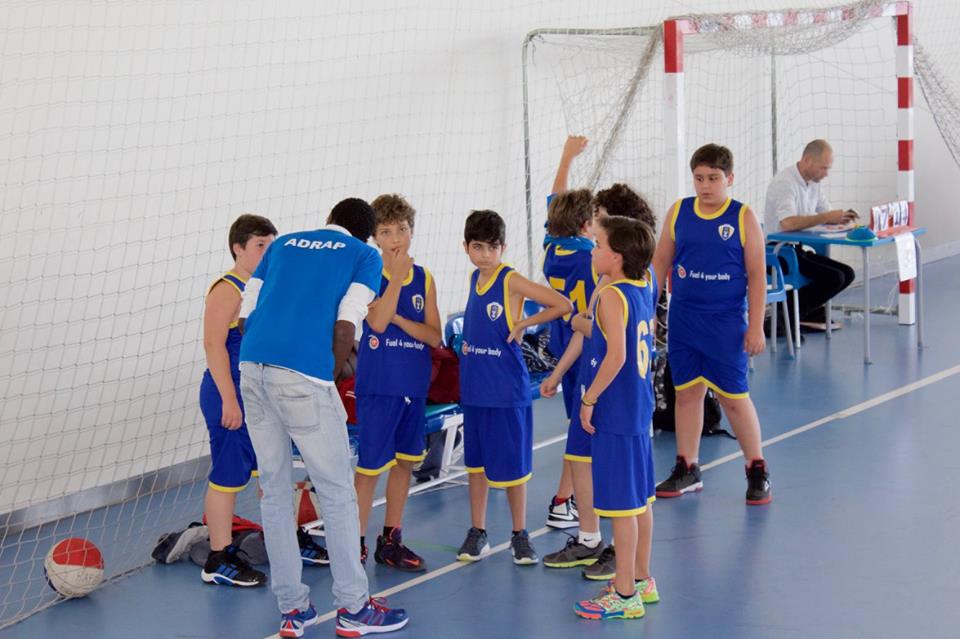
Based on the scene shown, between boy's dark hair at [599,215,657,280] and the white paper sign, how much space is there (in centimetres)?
443

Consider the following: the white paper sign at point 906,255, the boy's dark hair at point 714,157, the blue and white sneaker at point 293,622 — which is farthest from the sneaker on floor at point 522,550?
the white paper sign at point 906,255

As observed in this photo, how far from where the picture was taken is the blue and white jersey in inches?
153

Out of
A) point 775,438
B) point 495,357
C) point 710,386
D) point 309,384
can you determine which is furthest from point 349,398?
point 775,438

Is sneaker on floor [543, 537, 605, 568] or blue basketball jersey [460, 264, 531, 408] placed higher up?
blue basketball jersey [460, 264, 531, 408]

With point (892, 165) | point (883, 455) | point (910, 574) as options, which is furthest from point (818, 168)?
point (910, 574)

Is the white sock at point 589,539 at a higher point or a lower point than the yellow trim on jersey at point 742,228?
lower

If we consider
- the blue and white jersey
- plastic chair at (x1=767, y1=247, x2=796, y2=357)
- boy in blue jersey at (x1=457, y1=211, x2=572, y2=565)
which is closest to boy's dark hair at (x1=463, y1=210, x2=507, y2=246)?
boy in blue jersey at (x1=457, y1=211, x2=572, y2=565)

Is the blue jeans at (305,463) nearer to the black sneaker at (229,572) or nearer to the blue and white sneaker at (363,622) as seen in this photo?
the blue and white sneaker at (363,622)

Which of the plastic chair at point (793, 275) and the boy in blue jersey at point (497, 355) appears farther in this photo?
the plastic chair at point (793, 275)

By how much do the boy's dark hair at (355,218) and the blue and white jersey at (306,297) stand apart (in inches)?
4.1

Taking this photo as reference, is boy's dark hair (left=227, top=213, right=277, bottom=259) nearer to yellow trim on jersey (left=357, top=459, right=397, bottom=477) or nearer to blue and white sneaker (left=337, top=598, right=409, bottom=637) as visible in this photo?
yellow trim on jersey (left=357, top=459, right=397, bottom=477)

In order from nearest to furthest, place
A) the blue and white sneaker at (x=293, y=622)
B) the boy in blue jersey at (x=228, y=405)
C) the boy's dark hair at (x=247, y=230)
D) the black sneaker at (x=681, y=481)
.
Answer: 1. the blue and white sneaker at (x=293, y=622)
2. the boy in blue jersey at (x=228, y=405)
3. the boy's dark hair at (x=247, y=230)
4. the black sneaker at (x=681, y=481)

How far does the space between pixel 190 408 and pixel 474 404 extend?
2077mm

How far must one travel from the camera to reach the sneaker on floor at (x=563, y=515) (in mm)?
5070
